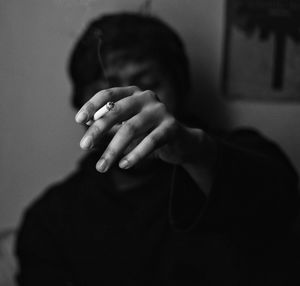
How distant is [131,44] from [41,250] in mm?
560

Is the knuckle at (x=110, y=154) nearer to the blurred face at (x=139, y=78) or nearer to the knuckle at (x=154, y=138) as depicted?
the knuckle at (x=154, y=138)

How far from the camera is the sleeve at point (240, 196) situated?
1.79 feet

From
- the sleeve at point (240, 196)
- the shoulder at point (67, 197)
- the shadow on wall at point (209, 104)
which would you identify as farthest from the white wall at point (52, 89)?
the sleeve at point (240, 196)

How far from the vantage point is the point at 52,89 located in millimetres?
1015

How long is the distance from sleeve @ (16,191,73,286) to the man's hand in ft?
1.88

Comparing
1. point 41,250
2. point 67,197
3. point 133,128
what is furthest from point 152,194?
point 133,128

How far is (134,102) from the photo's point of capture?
0.42 m

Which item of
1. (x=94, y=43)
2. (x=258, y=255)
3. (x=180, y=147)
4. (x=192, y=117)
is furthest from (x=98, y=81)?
(x=258, y=255)

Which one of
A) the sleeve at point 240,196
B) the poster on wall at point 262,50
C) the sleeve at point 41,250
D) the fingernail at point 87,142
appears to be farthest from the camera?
the sleeve at point 41,250

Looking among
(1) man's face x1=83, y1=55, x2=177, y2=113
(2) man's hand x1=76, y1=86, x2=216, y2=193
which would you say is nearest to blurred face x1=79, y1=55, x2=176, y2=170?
(1) man's face x1=83, y1=55, x2=177, y2=113

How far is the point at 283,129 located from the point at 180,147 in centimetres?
49

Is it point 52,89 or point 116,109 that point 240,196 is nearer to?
point 116,109

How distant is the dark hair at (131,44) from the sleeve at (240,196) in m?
0.27

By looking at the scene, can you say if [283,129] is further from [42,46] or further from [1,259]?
[1,259]
